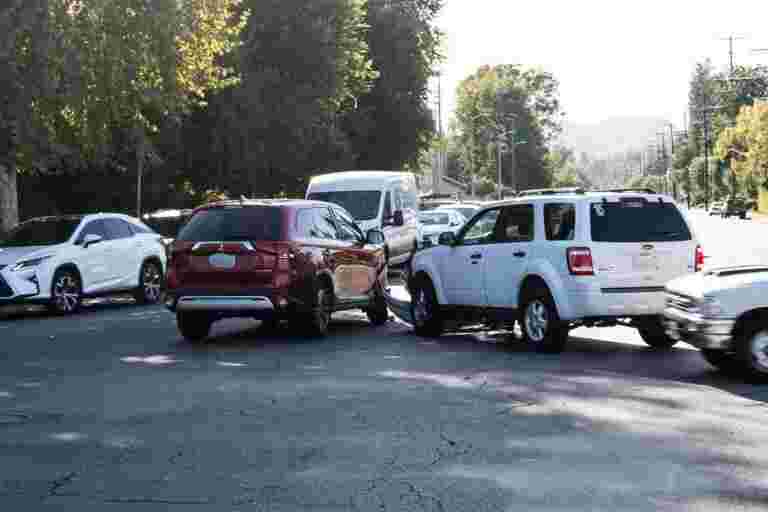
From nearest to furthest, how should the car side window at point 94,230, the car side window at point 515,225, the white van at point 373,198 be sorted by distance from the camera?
the car side window at point 515,225 < the car side window at point 94,230 < the white van at point 373,198

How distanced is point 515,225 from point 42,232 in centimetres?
1033

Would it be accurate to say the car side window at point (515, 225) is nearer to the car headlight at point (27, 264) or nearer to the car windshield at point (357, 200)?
the car headlight at point (27, 264)

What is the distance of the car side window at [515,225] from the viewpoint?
14672 mm

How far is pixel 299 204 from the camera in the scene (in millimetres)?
16469

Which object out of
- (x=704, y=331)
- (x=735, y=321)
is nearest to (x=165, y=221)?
(x=704, y=331)

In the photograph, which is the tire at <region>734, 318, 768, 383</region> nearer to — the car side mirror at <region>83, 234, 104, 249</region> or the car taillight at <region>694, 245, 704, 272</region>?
the car taillight at <region>694, 245, 704, 272</region>

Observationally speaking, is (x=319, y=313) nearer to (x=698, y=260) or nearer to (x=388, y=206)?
(x=698, y=260)

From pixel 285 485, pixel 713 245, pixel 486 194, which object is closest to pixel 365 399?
pixel 285 485

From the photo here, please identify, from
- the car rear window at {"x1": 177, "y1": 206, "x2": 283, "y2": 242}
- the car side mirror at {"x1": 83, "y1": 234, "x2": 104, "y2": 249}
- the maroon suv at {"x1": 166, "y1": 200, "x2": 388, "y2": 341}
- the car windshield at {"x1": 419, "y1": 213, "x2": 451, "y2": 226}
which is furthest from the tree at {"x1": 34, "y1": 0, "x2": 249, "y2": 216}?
the maroon suv at {"x1": 166, "y1": 200, "x2": 388, "y2": 341}

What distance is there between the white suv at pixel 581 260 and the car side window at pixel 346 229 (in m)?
2.62

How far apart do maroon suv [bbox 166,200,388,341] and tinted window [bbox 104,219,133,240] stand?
7342 millimetres

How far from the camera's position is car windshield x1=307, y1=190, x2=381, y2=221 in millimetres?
28969

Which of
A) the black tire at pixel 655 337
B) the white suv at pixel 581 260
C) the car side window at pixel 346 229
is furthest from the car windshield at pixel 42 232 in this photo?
the black tire at pixel 655 337

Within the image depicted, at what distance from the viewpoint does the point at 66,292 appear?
21.7 m
